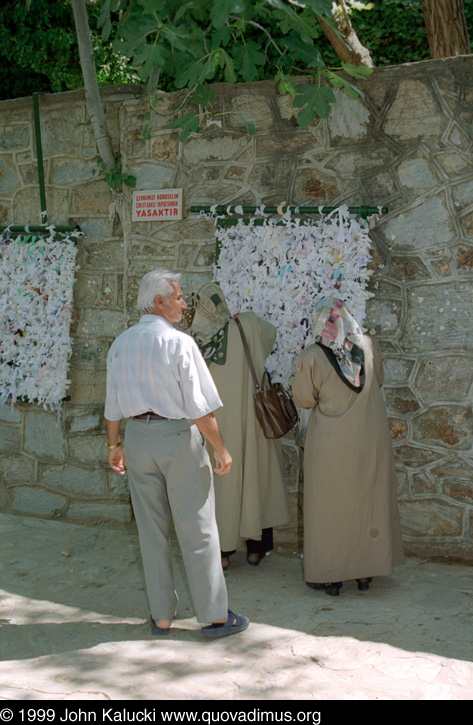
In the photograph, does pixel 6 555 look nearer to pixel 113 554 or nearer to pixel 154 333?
pixel 113 554

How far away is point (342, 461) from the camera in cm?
394

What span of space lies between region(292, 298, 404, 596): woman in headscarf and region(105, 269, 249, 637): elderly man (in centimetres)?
76

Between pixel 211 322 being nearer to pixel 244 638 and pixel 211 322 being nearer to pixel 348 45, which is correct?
pixel 244 638

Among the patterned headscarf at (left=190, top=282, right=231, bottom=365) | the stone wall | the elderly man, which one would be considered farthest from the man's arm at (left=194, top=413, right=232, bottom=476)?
the stone wall

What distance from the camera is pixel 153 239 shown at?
5.08m

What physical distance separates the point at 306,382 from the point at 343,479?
0.55 meters

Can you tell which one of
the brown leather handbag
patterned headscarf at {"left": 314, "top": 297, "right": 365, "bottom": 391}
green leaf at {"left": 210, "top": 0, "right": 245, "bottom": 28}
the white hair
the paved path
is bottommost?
the paved path

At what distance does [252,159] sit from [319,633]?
→ 287 cm

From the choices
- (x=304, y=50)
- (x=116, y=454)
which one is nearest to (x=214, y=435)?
(x=116, y=454)

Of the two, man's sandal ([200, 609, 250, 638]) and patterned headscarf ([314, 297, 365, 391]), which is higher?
patterned headscarf ([314, 297, 365, 391])

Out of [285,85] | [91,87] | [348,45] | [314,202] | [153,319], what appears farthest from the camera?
[348,45]

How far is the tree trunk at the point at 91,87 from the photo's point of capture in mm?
4961

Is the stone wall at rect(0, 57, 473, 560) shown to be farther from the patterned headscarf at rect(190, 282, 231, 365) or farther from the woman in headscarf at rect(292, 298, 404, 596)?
the patterned headscarf at rect(190, 282, 231, 365)

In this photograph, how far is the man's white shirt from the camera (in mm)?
3230
